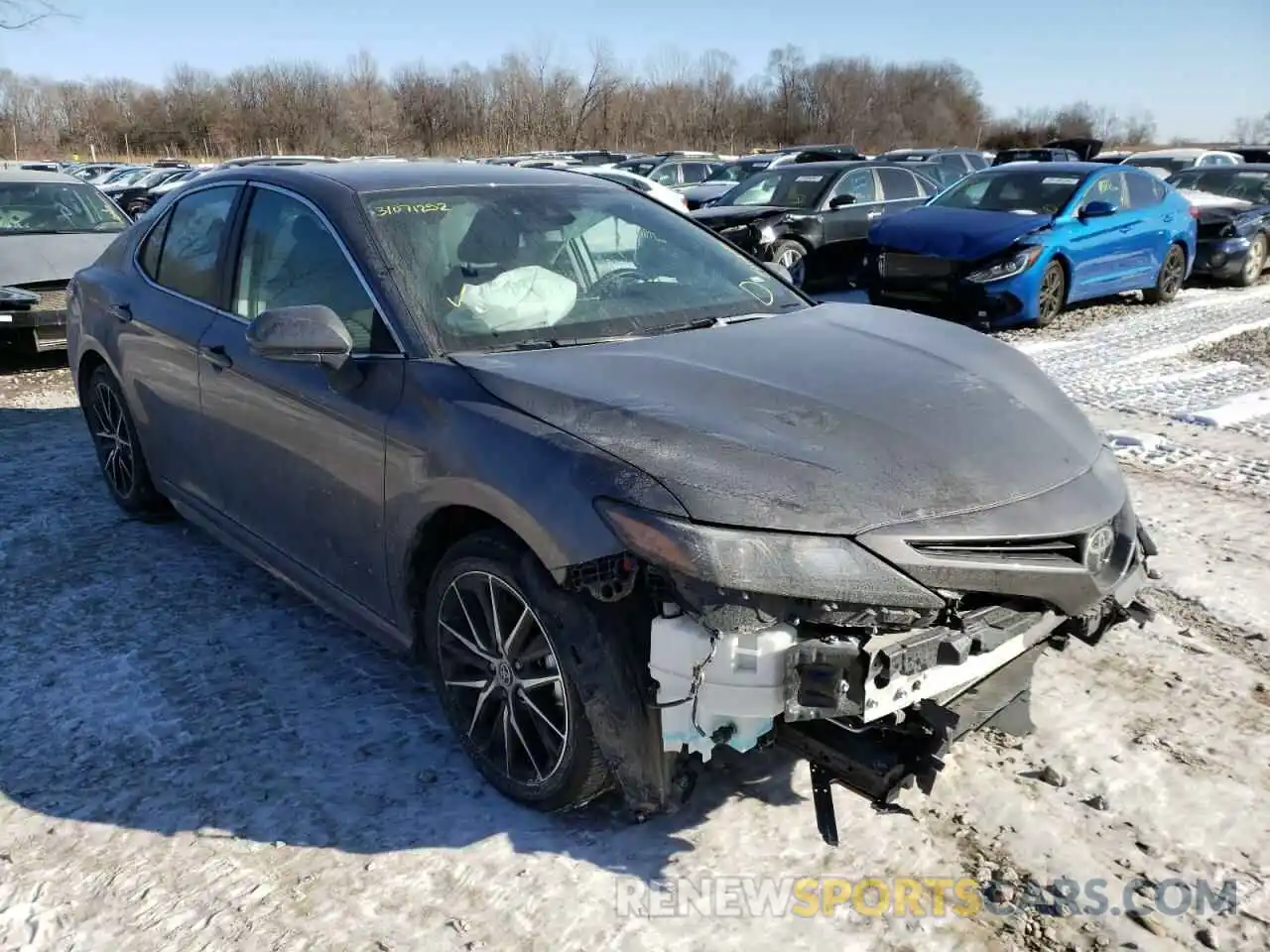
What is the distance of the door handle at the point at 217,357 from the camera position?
3839mm

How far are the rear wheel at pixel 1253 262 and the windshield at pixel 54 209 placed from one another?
44.0ft

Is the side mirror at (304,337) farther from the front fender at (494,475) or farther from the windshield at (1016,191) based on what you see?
the windshield at (1016,191)

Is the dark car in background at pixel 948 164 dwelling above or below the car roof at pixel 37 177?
below

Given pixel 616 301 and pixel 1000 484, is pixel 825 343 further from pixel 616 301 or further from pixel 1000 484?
pixel 1000 484

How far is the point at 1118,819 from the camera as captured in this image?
9.26ft

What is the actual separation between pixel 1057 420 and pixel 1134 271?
9.58m

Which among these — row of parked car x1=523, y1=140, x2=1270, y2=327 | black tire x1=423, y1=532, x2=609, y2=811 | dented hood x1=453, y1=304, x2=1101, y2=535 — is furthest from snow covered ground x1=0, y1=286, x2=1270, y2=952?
row of parked car x1=523, y1=140, x2=1270, y2=327

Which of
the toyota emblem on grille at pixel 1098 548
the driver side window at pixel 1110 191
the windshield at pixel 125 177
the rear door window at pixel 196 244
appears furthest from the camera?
the windshield at pixel 125 177

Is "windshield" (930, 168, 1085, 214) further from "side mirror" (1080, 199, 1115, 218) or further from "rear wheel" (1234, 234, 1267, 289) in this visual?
"rear wheel" (1234, 234, 1267, 289)

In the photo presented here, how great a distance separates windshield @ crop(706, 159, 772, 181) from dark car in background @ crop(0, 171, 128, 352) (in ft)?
40.4

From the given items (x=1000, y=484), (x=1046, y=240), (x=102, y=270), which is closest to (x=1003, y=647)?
(x=1000, y=484)

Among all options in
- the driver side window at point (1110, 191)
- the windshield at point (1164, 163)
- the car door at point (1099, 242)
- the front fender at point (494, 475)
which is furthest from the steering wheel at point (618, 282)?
the windshield at point (1164, 163)

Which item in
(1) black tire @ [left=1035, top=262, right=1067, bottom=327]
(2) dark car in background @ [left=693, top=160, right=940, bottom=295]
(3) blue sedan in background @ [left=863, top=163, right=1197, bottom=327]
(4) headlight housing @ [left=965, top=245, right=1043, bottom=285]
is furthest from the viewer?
(2) dark car in background @ [left=693, top=160, right=940, bottom=295]

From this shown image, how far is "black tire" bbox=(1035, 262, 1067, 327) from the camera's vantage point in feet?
32.9
